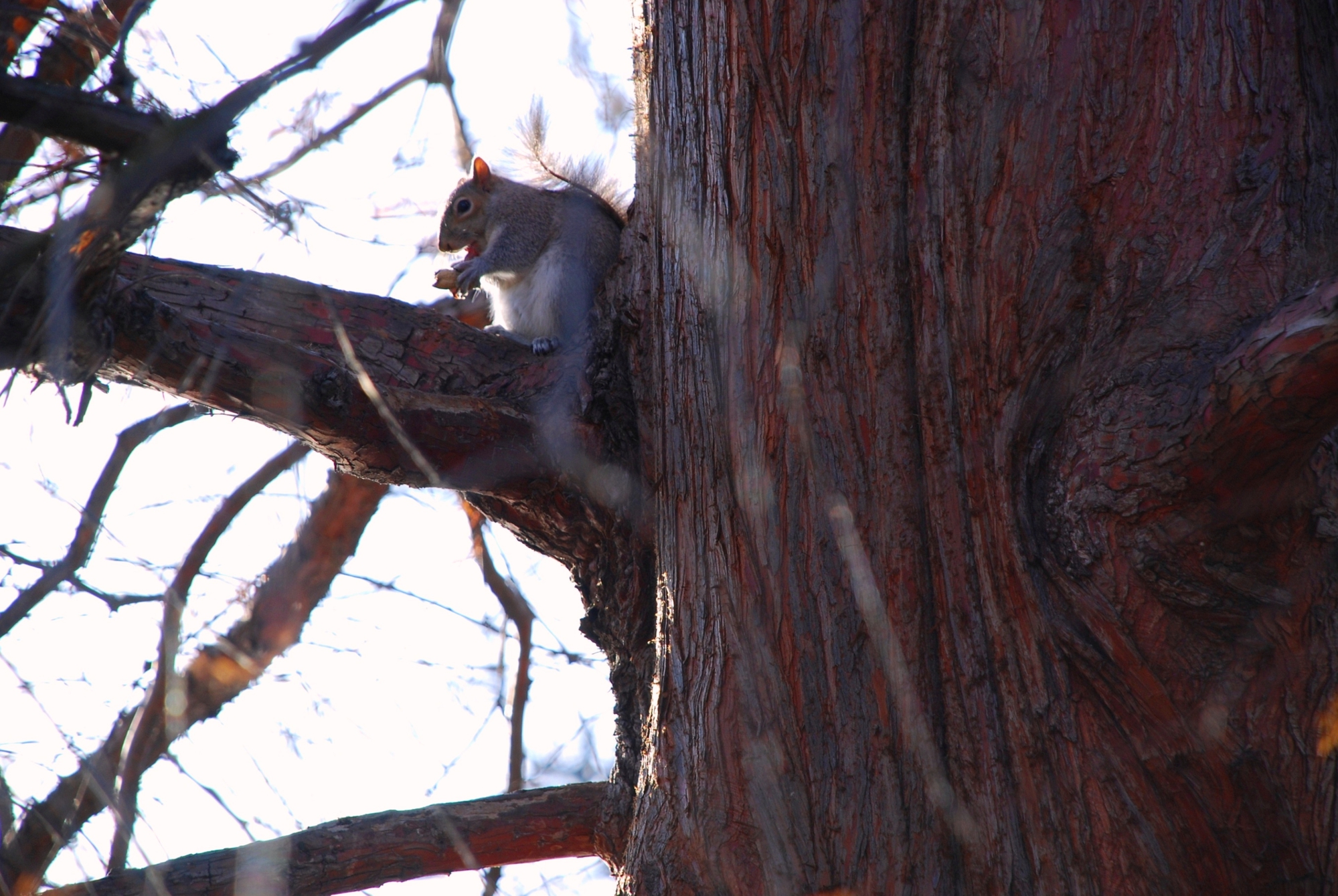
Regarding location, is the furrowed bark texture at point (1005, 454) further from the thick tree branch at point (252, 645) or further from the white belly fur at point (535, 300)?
the white belly fur at point (535, 300)

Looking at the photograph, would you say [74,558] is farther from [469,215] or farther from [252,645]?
[469,215]

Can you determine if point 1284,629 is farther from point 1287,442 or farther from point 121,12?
point 121,12

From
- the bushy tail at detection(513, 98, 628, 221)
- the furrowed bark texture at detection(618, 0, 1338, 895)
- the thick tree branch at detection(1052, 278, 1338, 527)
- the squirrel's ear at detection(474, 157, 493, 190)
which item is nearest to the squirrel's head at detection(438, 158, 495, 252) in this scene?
the squirrel's ear at detection(474, 157, 493, 190)

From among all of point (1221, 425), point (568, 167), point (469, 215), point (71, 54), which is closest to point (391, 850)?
point (71, 54)

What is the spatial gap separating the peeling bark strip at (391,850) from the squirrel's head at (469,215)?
2677 mm

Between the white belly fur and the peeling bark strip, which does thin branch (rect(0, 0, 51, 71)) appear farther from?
the white belly fur

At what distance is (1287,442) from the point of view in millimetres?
1403

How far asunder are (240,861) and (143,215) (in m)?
1.31

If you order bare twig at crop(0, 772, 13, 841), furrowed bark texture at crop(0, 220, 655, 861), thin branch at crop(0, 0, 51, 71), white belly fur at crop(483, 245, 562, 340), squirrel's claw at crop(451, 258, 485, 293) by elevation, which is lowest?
bare twig at crop(0, 772, 13, 841)

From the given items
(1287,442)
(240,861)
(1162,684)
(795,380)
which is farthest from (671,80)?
(240,861)

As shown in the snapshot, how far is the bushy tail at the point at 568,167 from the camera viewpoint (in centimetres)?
368

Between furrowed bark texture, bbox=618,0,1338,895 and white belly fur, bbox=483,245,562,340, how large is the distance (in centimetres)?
141

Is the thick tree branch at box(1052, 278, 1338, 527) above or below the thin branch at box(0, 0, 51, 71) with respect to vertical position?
below

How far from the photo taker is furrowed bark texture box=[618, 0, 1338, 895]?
1.48m
